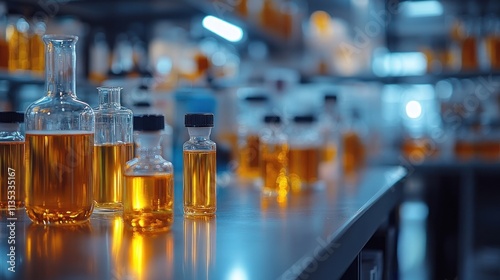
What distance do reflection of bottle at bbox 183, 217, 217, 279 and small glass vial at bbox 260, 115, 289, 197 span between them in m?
0.46

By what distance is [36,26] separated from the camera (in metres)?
2.35

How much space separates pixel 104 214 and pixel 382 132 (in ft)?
9.74

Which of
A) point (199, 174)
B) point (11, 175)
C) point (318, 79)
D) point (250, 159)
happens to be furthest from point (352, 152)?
point (11, 175)

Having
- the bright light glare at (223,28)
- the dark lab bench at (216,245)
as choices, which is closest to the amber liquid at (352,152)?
the bright light glare at (223,28)

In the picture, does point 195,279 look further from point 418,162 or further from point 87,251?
point 418,162

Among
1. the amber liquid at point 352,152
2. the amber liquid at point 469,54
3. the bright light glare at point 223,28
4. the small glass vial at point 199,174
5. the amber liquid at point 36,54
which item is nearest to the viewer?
the small glass vial at point 199,174

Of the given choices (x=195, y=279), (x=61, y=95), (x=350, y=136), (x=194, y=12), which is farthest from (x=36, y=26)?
(x=195, y=279)

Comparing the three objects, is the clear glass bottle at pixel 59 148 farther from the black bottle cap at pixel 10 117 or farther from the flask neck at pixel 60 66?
the black bottle cap at pixel 10 117

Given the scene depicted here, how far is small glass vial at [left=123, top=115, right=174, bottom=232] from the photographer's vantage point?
0.83m

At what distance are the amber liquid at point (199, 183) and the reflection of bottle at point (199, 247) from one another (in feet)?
0.14

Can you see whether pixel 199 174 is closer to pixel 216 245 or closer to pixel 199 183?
pixel 199 183

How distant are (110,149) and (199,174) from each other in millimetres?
149

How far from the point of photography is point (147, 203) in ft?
2.77

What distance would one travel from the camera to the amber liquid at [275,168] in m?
1.38
